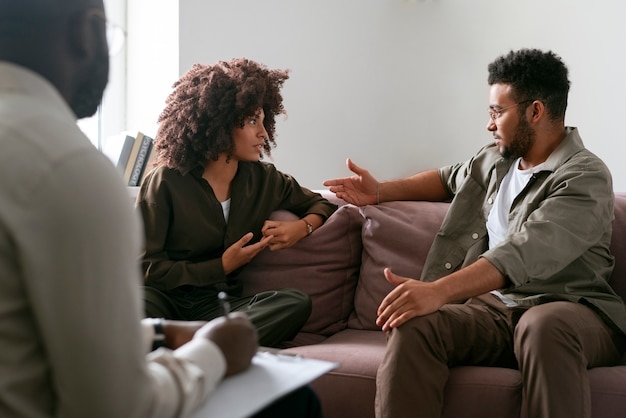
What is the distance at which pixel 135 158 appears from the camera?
322cm

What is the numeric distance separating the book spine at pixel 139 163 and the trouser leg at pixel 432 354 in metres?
1.51

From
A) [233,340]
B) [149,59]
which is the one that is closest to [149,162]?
[149,59]

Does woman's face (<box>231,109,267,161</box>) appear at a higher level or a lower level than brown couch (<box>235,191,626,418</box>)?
higher

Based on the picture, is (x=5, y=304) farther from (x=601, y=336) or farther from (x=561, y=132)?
(x=561, y=132)

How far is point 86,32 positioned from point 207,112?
161 cm

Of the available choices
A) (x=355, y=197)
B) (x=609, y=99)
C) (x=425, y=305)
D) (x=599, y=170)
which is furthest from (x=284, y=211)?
(x=609, y=99)

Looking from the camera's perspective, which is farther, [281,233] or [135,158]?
[135,158]

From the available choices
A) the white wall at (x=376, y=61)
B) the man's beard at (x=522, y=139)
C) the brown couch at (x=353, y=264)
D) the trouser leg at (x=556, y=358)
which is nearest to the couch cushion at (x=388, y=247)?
the brown couch at (x=353, y=264)

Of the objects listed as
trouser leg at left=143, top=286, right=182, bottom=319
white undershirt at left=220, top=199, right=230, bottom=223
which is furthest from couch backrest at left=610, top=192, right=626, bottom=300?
trouser leg at left=143, top=286, right=182, bottom=319

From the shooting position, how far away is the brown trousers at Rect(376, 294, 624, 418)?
6.22ft

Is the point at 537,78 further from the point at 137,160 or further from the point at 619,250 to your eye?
the point at 137,160

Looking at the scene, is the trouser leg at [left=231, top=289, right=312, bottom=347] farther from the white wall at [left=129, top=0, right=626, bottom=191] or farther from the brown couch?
the white wall at [left=129, top=0, right=626, bottom=191]

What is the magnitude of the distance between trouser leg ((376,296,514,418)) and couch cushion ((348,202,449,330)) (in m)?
0.42

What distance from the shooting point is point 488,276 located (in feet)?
6.81
